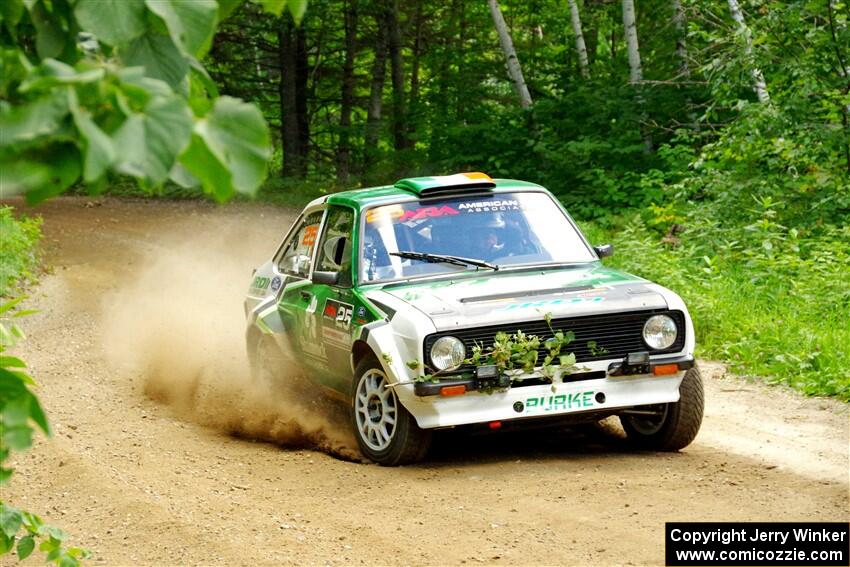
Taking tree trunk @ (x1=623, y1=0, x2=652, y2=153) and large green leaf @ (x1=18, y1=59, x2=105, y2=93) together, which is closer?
large green leaf @ (x1=18, y1=59, x2=105, y2=93)

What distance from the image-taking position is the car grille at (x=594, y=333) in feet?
23.9

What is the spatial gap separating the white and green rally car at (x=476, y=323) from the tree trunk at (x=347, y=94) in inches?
827

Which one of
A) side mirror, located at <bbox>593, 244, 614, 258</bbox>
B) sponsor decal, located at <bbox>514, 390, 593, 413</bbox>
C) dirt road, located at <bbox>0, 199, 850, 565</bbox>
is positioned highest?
side mirror, located at <bbox>593, 244, 614, 258</bbox>

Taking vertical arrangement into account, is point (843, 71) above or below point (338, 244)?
above

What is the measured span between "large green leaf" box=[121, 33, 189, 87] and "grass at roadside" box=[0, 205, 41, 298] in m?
14.5

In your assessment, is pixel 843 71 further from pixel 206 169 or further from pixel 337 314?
pixel 206 169

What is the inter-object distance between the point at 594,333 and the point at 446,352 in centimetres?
96

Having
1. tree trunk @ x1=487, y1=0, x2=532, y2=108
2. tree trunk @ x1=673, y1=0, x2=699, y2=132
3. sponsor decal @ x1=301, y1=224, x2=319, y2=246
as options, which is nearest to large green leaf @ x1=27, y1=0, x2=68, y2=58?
sponsor decal @ x1=301, y1=224, x2=319, y2=246

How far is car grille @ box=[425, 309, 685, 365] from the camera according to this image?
23.9 feet

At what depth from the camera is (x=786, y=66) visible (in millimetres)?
14906

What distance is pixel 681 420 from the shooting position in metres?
7.77

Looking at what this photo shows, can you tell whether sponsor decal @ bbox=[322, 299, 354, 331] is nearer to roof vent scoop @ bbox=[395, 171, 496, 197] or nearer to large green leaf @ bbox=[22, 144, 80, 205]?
roof vent scoop @ bbox=[395, 171, 496, 197]

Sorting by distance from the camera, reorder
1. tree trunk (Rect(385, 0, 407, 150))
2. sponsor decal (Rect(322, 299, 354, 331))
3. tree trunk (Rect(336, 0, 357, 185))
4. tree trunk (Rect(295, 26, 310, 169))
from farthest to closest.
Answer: tree trunk (Rect(295, 26, 310, 169))
tree trunk (Rect(336, 0, 357, 185))
tree trunk (Rect(385, 0, 407, 150))
sponsor decal (Rect(322, 299, 354, 331))

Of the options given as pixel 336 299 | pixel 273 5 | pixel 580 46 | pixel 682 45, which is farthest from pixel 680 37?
pixel 273 5
